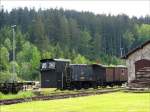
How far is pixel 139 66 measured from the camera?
48.1 m

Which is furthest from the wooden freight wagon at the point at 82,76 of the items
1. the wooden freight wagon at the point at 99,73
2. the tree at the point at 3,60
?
the tree at the point at 3,60

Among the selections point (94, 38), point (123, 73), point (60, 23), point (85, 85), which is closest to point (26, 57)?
point (60, 23)

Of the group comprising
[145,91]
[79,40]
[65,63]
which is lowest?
[145,91]

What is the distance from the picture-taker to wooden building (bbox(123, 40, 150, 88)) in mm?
45444

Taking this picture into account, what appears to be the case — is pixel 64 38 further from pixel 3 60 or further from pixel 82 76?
pixel 82 76

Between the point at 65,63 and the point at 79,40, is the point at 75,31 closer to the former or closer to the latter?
the point at 79,40

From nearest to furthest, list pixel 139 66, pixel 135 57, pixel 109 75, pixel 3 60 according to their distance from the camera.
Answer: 1. pixel 139 66
2. pixel 135 57
3. pixel 109 75
4. pixel 3 60

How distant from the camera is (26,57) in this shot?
135000 mm

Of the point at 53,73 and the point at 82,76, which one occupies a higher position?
Answer: the point at 53,73

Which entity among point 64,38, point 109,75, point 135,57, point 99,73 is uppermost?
point 64,38

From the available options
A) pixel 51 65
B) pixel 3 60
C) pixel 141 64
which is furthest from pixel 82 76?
pixel 3 60

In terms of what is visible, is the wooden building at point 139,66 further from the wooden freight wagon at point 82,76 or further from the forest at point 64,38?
the forest at point 64,38

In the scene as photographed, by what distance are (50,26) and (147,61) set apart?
133407 mm

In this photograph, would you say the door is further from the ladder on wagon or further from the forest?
the forest
